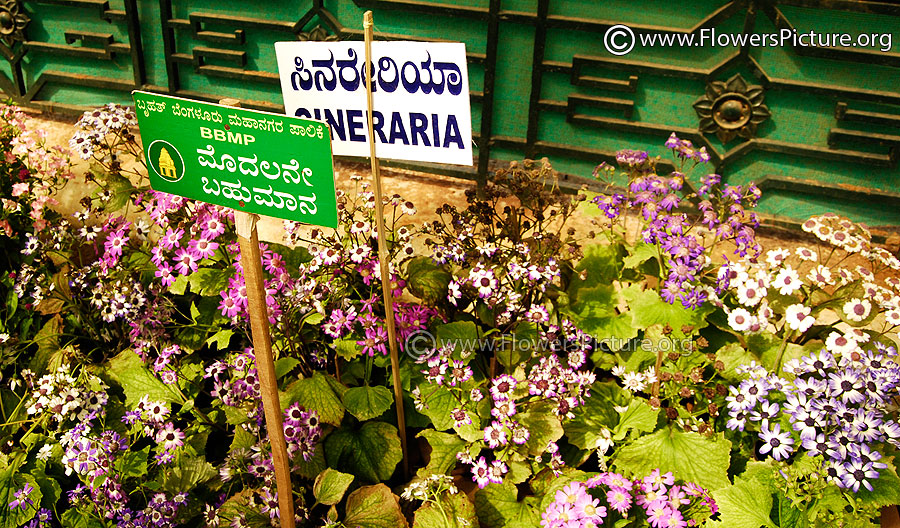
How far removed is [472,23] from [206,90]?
81.3 inches

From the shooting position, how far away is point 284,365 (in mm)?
2678

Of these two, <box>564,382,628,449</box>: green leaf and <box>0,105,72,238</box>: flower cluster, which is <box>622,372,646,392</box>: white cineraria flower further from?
<box>0,105,72,238</box>: flower cluster

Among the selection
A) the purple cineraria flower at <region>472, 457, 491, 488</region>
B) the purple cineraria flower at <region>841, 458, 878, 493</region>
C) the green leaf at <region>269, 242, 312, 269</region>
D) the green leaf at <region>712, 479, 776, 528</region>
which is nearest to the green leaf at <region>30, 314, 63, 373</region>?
the green leaf at <region>269, 242, 312, 269</region>

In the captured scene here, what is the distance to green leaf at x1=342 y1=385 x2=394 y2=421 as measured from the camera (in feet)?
8.38

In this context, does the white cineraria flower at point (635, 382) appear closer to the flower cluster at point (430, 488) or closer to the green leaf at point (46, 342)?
the flower cluster at point (430, 488)

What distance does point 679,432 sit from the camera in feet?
8.38

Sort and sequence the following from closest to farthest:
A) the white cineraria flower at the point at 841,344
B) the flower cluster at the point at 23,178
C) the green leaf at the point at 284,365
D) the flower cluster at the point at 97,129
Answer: the white cineraria flower at the point at 841,344 → the green leaf at the point at 284,365 → the flower cluster at the point at 97,129 → the flower cluster at the point at 23,178

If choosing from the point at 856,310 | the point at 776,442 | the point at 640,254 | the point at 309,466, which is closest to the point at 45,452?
the point at 309,466

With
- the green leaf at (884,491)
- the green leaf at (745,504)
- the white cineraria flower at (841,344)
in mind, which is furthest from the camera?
the white cineraria flower at (841,344)

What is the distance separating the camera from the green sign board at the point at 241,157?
70.2 inches

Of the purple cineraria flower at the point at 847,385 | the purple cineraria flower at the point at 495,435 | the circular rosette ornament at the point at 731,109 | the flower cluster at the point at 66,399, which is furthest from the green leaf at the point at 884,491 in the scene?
the flower cluster at the point at 66,399

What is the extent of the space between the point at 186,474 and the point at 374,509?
0.67 meters

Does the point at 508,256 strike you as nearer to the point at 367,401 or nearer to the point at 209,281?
the point at 367,401

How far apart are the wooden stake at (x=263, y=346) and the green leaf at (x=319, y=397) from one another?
1.07 feet
